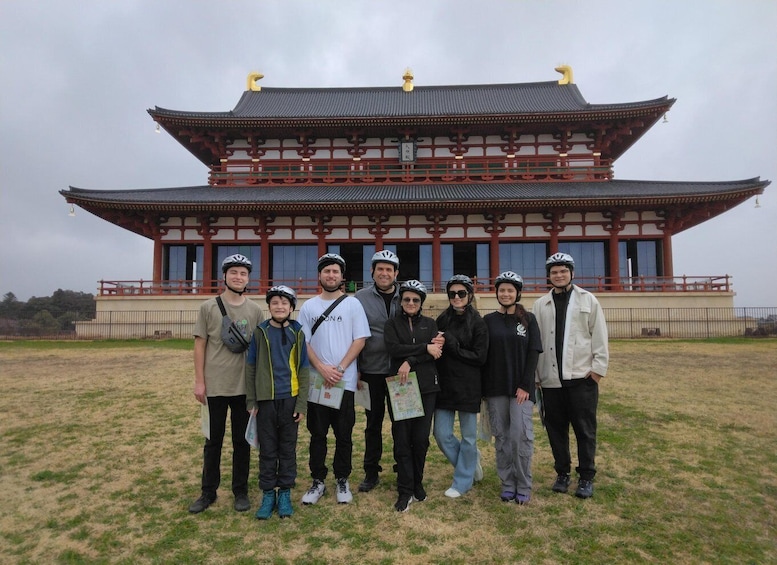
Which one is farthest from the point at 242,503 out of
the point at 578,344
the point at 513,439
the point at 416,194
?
the point at 416,194

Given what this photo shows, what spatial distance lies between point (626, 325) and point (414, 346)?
17.2 m

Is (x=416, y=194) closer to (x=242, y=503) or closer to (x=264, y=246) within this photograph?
(x=264, y=246)

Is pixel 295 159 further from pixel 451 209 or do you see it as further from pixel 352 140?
pixel 451 209

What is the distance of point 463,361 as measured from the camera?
405cm

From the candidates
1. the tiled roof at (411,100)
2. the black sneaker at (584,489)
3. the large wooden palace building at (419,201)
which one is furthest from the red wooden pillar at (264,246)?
the black sneaker at (584,489)

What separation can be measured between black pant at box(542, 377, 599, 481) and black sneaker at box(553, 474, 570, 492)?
45 mm

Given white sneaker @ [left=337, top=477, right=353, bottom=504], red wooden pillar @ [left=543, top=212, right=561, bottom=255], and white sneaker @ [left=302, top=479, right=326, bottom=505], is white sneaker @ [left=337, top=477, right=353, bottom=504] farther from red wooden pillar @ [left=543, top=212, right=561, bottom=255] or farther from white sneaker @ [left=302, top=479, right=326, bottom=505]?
red wooden pillar @ [left=543, top=212, right=561, bottom=255]

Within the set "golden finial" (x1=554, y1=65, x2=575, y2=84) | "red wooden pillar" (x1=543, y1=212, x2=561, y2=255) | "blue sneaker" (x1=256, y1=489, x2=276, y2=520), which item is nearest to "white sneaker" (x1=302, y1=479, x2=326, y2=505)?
"blue sneaker" (x1=256, y1=489, x2=276, y2=520)

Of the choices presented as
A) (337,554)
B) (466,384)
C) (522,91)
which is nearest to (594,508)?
(466,384)

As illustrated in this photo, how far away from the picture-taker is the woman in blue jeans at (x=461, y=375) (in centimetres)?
402

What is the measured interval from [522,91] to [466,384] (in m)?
27.2

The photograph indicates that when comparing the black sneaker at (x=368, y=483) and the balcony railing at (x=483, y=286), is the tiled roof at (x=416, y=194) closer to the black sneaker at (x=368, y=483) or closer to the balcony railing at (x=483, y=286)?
the balcony railing at (x=483, y=286)

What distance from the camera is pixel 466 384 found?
13.3ft

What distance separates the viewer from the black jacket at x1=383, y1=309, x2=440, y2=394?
3.93m
